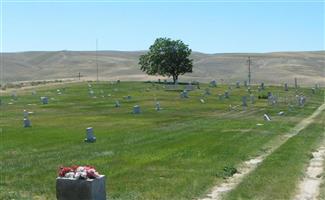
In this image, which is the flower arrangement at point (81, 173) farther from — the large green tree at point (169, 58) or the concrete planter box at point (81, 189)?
the large green tree at point (169, 58)

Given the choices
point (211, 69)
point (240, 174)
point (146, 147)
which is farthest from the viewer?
point (211, 69)

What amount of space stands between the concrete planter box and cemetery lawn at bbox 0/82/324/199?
8.73ft

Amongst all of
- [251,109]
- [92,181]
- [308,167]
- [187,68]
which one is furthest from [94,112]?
[187,68]

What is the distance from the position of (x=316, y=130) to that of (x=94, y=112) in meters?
18.7

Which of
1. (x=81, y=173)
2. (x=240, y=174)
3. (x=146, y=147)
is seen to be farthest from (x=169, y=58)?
(x=81, y=173)

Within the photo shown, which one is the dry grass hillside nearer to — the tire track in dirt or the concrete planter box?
the tire track in dirt

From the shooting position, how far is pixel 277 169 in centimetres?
1953

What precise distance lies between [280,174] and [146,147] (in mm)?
7923

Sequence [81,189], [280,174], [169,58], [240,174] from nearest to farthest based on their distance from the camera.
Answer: [81,189]
[280,174]
[240,174]
[169,58]

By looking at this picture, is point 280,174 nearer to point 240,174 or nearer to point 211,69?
point 240,174

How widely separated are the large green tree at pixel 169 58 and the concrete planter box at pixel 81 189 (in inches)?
3171

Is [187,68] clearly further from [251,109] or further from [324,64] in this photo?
[324,64]

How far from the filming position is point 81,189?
40.8 feet

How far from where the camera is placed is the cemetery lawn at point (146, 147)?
16922 mm
